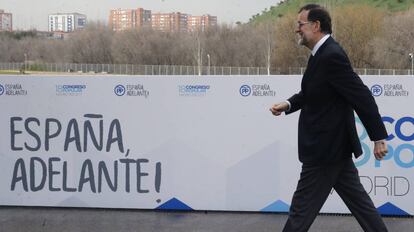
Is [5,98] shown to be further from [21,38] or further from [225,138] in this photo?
[21,38]

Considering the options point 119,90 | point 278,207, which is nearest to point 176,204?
point 278,207

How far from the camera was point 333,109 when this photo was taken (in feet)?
15.0

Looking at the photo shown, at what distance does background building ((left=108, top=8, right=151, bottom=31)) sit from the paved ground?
307ft

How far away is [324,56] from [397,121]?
88.3 inches

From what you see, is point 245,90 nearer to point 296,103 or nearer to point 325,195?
point 296,103

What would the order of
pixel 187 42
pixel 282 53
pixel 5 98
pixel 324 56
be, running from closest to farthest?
pixel 324 56 → pixel 5 98 → pixel 282 53 → pixel 187 42

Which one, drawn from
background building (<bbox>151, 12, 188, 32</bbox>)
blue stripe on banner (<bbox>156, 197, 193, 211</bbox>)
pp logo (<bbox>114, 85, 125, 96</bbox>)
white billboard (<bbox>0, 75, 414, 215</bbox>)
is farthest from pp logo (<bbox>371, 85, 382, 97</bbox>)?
background building (<bbox>151, 12, 188, 32</bbox>)

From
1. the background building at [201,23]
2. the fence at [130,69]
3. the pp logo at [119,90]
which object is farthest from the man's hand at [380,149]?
the background building at [201,23]

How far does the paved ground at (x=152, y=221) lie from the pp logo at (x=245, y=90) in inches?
47.8

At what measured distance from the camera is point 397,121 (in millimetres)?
6445

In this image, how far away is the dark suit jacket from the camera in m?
4.47

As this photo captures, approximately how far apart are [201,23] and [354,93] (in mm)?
96848

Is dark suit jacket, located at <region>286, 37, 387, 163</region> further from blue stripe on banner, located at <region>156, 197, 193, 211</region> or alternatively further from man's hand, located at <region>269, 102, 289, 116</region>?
blue stripe on banner, located at <region>156, 197, 193, 211</region>

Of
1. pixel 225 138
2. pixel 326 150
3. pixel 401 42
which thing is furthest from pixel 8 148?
pixel 401 42
